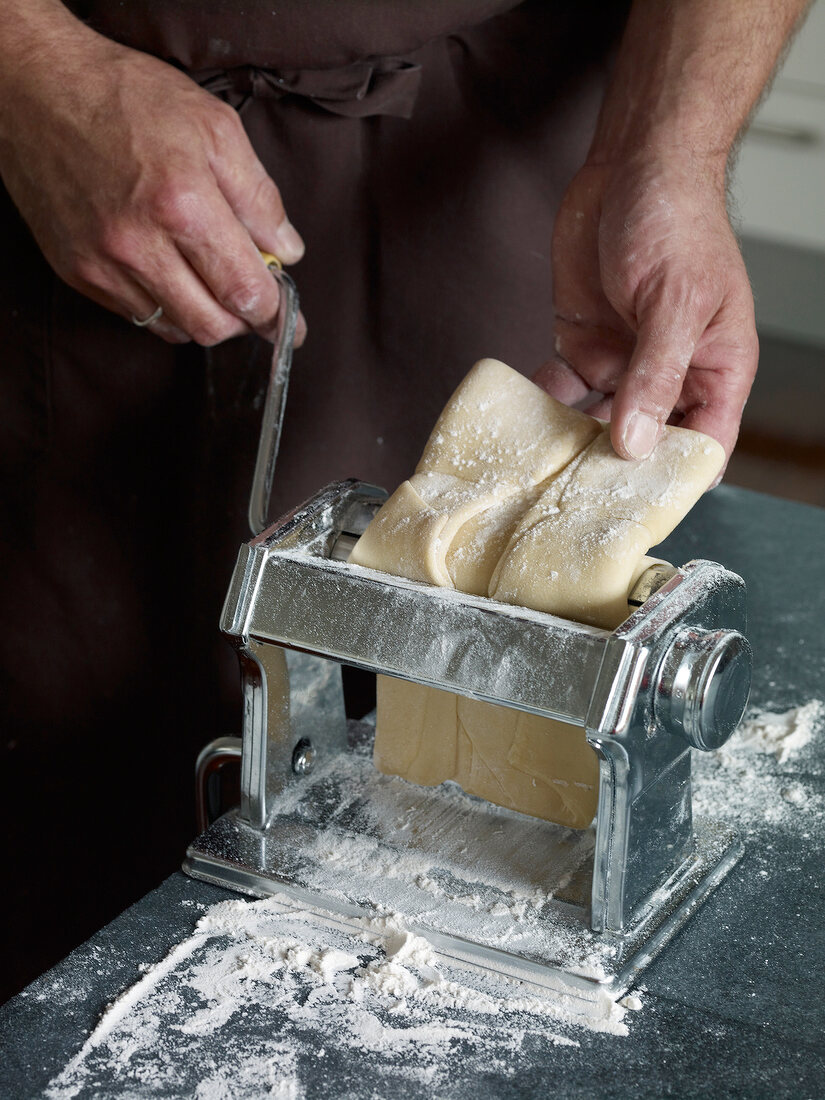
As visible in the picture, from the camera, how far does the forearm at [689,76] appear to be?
108 cm

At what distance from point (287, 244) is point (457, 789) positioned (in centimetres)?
53

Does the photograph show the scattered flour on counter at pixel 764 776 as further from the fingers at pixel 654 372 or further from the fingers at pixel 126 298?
the fingers at pixel 126 298

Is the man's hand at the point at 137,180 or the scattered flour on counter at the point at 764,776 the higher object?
the man's hand at the point at 137,180

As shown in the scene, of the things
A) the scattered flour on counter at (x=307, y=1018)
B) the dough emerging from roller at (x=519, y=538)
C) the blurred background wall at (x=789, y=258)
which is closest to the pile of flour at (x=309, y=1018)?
the scattered flour on counter at (x=307, y=1018)

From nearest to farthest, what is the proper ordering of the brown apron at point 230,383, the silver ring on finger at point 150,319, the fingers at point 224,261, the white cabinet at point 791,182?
1. the fingers at point 224,261
2. the silver ring on finger at point 150,319
3. the brown apron at point 230,383
4. the white cabinet at point 791,182

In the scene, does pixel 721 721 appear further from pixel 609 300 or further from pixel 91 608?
pixel 91 608

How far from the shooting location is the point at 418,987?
0.70m

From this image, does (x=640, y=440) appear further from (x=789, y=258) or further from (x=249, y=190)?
(x=789, y=258)

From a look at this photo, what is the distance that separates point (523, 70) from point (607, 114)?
191 millimetres

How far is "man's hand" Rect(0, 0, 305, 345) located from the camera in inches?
40.8

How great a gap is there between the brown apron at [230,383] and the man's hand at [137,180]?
10cm

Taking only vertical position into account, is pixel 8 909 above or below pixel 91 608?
below

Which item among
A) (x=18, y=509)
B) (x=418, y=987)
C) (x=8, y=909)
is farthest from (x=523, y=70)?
(x=8, y=909)

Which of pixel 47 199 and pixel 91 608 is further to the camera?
pixel 91 608
